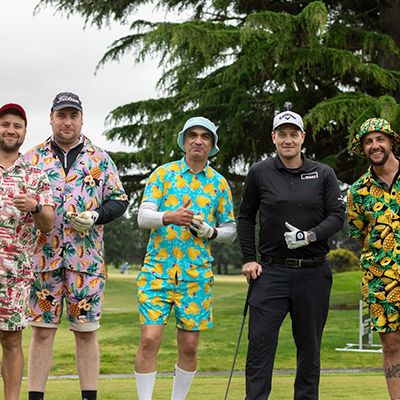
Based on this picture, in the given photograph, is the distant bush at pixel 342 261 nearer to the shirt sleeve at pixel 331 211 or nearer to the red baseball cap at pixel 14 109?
the shirt sleeve at pixel 331 211

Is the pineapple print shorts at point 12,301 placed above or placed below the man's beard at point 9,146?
below

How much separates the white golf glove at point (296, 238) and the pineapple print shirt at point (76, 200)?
1261mm

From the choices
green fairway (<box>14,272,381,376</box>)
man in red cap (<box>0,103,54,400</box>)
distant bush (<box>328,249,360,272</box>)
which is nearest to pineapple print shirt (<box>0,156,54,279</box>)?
man in red cap (<box>0,103,54,400</box>)

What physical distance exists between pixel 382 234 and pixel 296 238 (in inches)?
24.6

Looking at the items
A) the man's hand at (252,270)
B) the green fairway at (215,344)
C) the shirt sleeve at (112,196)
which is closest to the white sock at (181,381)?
the man's hand at (252,270)

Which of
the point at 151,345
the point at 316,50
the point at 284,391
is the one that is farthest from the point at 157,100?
the point at 151,345

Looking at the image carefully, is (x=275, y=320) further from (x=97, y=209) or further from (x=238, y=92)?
(x=238, y=92)

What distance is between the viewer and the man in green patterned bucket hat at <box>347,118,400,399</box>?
→ 206 inches

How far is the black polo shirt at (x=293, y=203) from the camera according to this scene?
5.17 m

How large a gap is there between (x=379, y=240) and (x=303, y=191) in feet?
1.93

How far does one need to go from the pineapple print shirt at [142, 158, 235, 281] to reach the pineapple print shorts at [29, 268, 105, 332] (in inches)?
17.3

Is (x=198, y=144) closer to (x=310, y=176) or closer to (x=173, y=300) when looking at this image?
(x=310, y=176)

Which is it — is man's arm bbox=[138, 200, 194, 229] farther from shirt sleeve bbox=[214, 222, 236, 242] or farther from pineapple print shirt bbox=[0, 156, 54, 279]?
pineapple print shirt bbox=[0, 156, 54, 279]

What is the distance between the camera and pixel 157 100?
18.1 m
